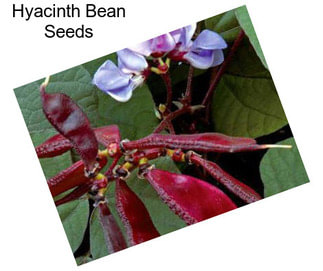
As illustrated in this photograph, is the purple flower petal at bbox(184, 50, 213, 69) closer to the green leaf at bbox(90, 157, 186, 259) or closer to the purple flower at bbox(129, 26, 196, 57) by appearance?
the purple flower at bbox(129, 26, 196, 57)

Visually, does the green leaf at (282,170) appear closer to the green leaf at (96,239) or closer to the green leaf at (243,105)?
the green leaf at (243,105)

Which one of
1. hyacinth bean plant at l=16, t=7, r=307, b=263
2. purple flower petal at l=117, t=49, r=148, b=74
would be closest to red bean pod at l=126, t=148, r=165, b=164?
hyacinth bean plant at l=16, t=7, r=307, b=263

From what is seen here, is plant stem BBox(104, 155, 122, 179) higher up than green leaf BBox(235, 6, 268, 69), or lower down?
lower down

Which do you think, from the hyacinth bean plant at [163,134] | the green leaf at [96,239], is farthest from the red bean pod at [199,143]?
the green leaf at [96,239]

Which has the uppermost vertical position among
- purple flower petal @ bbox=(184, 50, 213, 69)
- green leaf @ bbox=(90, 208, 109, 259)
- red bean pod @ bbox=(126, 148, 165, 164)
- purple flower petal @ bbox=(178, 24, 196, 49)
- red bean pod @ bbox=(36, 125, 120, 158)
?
purple flower petal @ bbox=(178, 24, 196, 49)

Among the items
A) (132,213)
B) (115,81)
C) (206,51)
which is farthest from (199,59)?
(132,213)

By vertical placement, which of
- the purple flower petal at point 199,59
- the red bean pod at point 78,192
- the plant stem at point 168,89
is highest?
the purple flower petal at point 199,59

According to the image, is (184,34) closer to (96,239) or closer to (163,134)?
(163,134)
